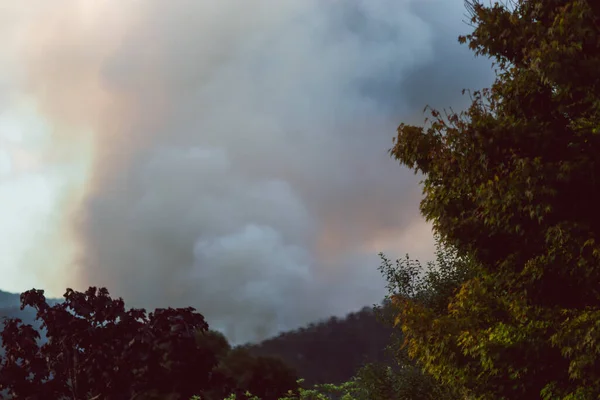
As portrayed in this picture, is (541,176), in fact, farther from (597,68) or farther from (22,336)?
(22,336)

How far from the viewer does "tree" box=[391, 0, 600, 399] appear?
12.5m

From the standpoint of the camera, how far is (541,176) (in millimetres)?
12328

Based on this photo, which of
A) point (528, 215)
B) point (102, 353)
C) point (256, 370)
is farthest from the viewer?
point (256, 370)

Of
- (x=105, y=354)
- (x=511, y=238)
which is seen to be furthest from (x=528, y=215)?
(x=105, y=354)

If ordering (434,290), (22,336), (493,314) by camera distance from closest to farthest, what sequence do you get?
(22,336), (493,314), (434,290)

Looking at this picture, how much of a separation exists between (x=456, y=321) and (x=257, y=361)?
51.0 feet

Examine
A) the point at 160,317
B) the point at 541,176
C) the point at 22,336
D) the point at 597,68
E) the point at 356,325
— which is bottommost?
the point at 160,317

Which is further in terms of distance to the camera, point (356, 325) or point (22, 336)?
point (356, 325)

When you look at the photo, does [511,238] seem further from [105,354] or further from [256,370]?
[256,370]

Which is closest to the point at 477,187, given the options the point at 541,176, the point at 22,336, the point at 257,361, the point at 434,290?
the point at 541,176

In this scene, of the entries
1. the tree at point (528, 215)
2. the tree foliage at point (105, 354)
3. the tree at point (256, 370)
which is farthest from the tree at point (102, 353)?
the tree at point (256, 370)

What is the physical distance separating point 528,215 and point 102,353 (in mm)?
8563

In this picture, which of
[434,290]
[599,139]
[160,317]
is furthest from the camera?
[434,290]

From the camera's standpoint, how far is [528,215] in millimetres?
13000
